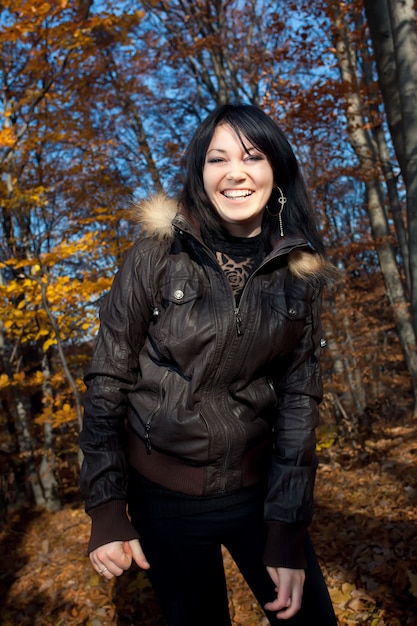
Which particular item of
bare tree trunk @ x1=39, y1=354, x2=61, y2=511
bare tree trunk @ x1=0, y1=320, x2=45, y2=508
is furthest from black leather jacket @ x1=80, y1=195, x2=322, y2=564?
bare tree trunk @ x1=39, y1=354, x2=61, y2=511

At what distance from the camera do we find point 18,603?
486cm

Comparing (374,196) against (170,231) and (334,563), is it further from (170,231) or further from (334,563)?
(170,231)

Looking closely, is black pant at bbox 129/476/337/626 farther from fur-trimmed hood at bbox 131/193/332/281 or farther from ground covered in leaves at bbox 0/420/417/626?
ground covered in leaves at bbox 0/420/417/626

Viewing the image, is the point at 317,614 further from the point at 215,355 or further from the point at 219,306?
the point at 219,306

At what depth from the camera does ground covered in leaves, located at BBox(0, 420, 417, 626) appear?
11.0 ft

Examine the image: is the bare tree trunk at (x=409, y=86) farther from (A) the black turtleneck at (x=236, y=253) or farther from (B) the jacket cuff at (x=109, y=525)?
(B) the jacket cuff at (x=109, y=525)

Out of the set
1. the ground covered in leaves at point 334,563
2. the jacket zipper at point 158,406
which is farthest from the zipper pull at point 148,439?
the ground covered in leaves at point 334,563

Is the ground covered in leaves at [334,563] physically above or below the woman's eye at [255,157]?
below

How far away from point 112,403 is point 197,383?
284 mm

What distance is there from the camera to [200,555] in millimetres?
1612

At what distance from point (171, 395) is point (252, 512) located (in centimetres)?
50

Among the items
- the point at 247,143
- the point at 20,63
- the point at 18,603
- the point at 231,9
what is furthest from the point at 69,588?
the point at 231,9

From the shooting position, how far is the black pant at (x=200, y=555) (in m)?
1.58

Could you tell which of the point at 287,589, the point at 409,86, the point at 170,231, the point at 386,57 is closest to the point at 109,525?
the point at 287,589
